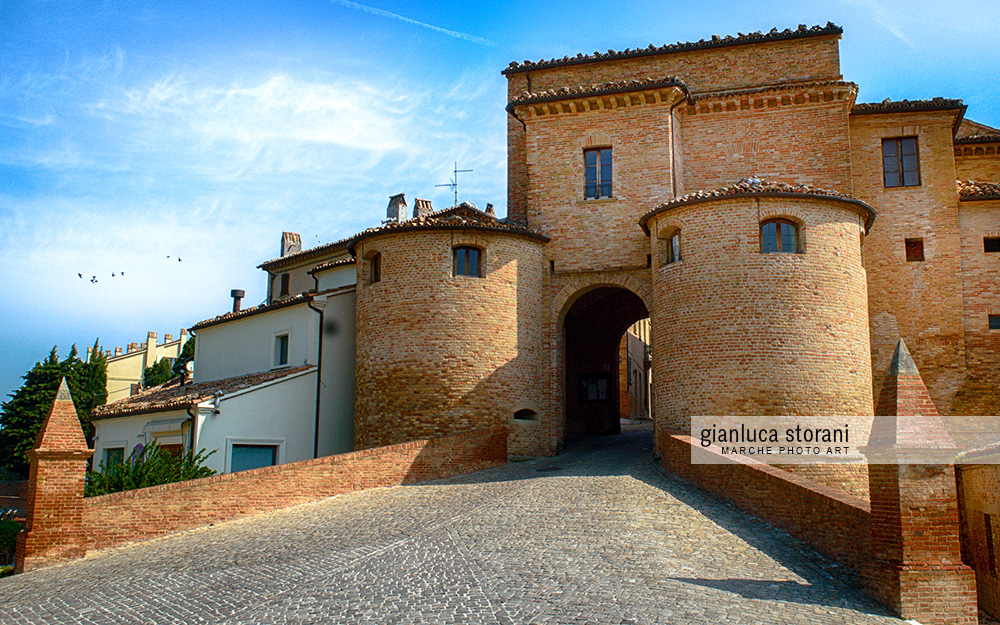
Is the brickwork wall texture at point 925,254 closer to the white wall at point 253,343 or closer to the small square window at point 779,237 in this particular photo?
the small square window at point 779,237

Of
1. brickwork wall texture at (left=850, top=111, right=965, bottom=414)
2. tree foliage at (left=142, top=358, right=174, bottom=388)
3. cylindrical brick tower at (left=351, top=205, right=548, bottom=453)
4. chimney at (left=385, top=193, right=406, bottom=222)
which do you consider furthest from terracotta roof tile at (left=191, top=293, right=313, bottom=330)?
tree foliage at (left=142, top=358, right=174, bottom=388)

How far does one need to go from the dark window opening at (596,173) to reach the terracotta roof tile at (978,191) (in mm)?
9702

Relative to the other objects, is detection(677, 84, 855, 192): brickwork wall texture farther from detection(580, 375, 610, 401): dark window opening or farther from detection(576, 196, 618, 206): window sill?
detection(580, 375, 610, 401): dark window opening

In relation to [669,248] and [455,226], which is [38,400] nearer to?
[455,226]

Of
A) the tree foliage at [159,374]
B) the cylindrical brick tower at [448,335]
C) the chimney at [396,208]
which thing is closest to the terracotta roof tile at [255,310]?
the cylindrical brick tower at [448,335]

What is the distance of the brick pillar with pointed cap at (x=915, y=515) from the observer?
9594 millimetres

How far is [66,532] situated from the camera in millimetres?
13195

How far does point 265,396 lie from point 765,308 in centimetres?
1264

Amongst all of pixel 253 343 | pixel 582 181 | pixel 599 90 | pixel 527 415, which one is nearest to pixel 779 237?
pixel 582 181

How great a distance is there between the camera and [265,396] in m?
21.7

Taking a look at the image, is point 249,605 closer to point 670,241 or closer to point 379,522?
point 379,522

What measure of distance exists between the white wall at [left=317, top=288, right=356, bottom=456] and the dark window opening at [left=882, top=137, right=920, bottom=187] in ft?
51.4

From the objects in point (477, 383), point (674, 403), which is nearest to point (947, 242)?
point (674, 403)

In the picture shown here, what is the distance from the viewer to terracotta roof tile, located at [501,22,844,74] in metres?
24.1
